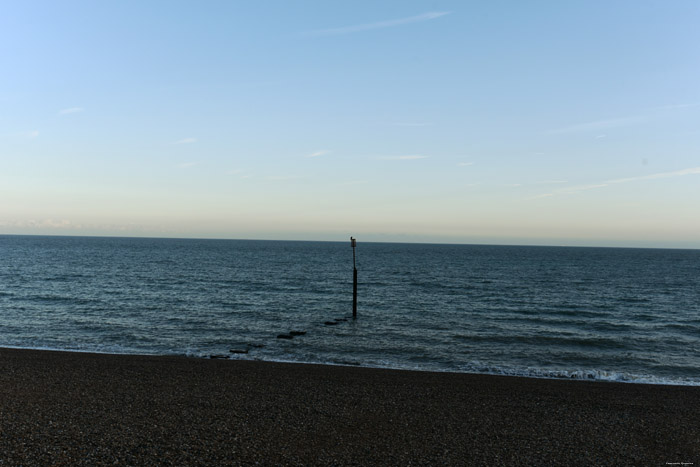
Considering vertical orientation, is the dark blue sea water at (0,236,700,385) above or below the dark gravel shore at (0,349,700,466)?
below

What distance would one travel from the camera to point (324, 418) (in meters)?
10.4

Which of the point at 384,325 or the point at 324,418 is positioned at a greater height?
the point at 324,418

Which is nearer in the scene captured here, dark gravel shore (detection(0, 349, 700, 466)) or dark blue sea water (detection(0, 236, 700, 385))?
dark gravel shore (detection(0, 349, 700, 466))

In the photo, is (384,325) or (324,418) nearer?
(324,418)

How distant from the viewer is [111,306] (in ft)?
103

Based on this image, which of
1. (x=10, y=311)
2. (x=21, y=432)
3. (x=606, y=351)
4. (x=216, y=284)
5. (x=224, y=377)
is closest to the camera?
(x=21, y=432)

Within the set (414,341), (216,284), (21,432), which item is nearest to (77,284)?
(216,284)

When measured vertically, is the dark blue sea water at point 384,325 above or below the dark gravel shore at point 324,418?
below

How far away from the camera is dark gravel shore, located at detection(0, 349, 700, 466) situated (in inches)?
333

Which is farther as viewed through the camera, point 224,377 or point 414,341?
point 414,341

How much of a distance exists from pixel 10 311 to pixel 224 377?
882 inches

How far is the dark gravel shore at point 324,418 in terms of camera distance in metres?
8.47

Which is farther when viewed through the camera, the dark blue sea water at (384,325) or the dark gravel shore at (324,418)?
the dark blue sea water at (384,325)

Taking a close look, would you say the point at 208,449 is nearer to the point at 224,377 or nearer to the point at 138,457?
the point at 138,457
